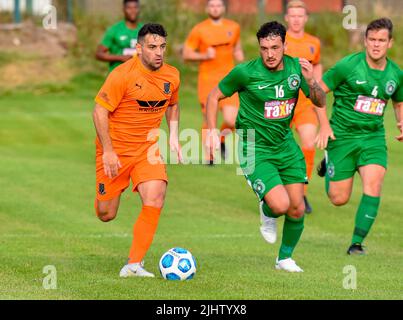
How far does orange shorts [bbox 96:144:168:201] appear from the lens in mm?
11172

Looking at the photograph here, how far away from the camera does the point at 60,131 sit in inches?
977

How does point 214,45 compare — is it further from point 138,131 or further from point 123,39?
point 138,131

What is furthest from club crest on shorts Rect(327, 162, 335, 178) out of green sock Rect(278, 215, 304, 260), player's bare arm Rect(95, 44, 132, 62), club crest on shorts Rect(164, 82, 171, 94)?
player's bare arm Rect(95, 44, 132, 62)

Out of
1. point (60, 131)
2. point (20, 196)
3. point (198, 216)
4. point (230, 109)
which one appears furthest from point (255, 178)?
point (60, 131)

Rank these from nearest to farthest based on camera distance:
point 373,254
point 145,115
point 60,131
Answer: point 145,115 → point 373,254 → point 60,131

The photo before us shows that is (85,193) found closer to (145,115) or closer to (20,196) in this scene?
(20,196)

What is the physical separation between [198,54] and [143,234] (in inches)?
379

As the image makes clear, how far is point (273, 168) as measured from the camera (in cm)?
1155

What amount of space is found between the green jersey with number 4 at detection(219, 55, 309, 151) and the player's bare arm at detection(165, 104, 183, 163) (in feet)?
1.73

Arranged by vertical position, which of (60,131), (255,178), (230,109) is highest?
(255,178)

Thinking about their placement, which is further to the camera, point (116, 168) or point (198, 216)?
point (198, 216)

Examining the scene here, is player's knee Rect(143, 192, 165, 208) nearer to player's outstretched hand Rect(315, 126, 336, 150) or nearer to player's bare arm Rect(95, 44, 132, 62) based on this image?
player's outstretched hand Rect(315, 126, 336, 150)
